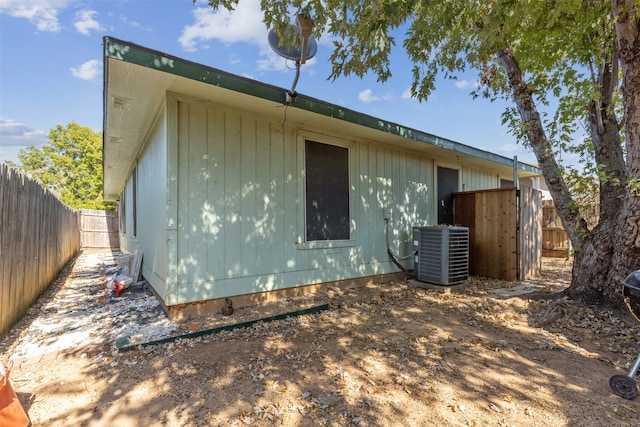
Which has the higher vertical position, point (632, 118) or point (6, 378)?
point (632, 118)

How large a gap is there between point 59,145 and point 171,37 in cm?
2463

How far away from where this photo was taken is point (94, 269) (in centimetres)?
736

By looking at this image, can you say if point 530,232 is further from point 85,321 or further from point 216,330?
point 85,321

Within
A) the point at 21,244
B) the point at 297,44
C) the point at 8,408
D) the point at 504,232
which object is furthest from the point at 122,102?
the point at 504,232

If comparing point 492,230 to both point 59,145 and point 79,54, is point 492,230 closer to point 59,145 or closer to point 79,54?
point 79,54

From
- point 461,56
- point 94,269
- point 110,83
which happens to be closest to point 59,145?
point 94,269

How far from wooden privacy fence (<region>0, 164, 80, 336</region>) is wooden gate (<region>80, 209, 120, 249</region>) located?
911 cm

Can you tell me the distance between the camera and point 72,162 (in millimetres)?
22609

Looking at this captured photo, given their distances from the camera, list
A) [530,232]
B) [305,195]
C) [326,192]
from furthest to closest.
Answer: [530,232], [326,192], [305,195]

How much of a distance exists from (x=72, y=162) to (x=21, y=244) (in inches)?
968

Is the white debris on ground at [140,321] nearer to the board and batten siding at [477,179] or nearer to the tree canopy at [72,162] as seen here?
the board and batten siding at [477,179]

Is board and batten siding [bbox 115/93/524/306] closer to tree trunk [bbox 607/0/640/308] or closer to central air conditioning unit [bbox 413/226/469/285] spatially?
central air conditioning unit [bbox 413/226/469/285]

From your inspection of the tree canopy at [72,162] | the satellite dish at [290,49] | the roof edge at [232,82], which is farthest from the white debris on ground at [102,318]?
the tree canopy at [72,162]

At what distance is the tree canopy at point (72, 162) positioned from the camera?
22297 mm
